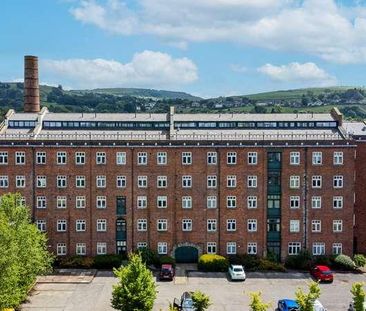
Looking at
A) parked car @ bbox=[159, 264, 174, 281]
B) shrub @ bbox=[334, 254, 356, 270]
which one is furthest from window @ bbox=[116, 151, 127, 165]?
shrub @ bbox=[334, 254, 356, 270]

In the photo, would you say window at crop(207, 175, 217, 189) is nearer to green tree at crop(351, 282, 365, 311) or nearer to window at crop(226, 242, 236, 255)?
window at crop(226, 242, 236, 255)

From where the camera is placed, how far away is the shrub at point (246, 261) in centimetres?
6691

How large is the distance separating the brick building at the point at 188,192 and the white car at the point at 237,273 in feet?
19.5

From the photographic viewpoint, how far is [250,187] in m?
69.1

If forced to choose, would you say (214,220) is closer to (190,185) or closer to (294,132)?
(190,185)

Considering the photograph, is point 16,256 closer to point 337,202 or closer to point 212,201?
point 212,201

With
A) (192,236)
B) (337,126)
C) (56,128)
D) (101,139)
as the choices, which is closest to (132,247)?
(192,236)

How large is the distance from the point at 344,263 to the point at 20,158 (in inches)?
1591

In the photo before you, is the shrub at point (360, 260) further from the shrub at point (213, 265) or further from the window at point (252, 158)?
the window at point (252, 158)

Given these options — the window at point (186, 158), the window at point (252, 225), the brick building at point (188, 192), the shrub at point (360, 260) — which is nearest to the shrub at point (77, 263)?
the brick building at point (188, 192)

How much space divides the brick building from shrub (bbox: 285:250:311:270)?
135cm

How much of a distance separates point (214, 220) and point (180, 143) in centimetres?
1027

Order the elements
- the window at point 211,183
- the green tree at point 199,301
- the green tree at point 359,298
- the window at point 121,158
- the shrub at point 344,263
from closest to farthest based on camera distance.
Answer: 1. the green tree at point 359,298
2. the green tree at point 199,301
3. the shrub at point 344,263
4. the window at point 121,158
5. the window at point 211,183

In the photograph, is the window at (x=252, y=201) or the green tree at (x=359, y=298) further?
the window at (x=252, y=201)
